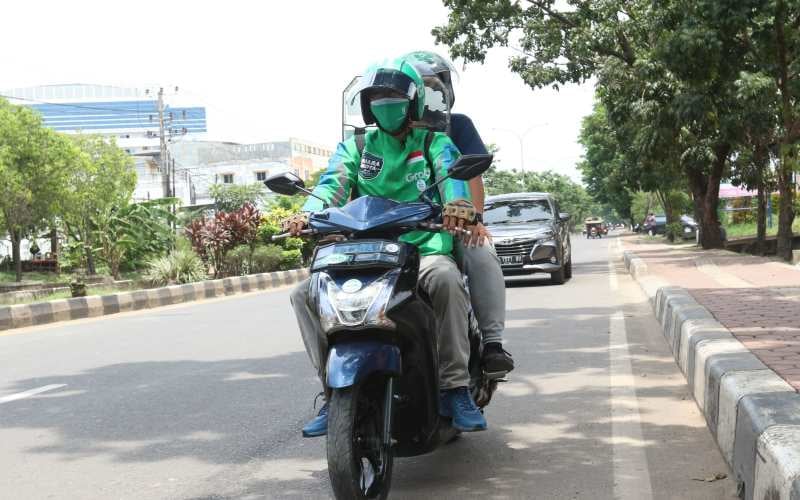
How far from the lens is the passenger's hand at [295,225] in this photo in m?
4.20

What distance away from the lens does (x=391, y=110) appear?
14.2 ft

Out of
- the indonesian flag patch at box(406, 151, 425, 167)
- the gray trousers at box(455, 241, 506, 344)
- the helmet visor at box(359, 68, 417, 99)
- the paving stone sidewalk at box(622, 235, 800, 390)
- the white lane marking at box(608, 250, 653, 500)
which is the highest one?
the helmet visor at box(359, 68, 417, 99)

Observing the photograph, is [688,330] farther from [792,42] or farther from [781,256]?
[781,256]

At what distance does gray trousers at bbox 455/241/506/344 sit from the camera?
15.0 ft

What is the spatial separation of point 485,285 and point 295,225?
98 cm

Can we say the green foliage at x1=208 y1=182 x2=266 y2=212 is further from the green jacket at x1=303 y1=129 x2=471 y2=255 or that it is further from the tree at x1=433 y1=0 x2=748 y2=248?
the green jacket at x1=303 y1=129 x2=471 y2=255

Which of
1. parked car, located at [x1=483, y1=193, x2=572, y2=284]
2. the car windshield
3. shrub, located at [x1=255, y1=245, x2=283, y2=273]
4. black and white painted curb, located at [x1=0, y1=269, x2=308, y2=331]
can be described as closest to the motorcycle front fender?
black and white painted curb, located at [x1=0, y1=269, x2=308, y2=331]

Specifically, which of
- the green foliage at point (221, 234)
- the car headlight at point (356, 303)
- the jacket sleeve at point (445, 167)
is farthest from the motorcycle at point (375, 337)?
the green foliage at point (221, 234)

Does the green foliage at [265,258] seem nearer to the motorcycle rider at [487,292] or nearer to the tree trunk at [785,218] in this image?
the tree trunk at [785,218]

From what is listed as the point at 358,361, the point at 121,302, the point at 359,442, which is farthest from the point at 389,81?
the point at 121,302

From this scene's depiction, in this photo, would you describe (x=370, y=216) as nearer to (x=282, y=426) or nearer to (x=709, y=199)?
(x=282, y=426)

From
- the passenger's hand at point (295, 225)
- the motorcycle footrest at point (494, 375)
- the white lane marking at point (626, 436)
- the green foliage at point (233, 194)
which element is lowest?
the white lane marking at point (626, 436)

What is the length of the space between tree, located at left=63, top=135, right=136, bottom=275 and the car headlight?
34731mm

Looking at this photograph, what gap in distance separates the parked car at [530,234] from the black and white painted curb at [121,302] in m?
5.73
